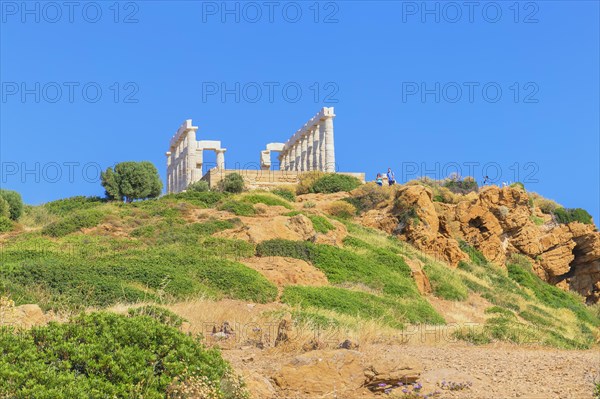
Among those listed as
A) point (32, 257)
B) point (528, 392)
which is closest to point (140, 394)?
point (528, 392)

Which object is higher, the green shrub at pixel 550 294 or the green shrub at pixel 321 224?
the green shrub at pixel 321 224

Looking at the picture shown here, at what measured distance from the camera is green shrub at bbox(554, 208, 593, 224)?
49094 millimetres

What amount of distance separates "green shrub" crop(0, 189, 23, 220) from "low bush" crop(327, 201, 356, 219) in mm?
13808

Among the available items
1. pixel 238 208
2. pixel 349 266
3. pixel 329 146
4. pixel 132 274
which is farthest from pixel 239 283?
pixel 329 146

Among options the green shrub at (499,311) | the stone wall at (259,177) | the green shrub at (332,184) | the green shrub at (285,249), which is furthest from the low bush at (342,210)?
the green shrub at (285,249)

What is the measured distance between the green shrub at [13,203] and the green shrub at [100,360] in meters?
30.8

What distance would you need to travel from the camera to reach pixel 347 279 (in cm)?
2630

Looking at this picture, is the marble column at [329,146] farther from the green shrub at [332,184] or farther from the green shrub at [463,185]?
the green shrub at [332,184]

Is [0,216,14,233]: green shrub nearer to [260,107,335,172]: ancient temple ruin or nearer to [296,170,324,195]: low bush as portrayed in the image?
[296,170,324,195]: low bush

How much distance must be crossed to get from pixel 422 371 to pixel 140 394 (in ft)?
11.5

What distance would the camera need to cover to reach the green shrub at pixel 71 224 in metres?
31.0

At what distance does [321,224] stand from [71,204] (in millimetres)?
18074

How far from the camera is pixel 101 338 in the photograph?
9.58m

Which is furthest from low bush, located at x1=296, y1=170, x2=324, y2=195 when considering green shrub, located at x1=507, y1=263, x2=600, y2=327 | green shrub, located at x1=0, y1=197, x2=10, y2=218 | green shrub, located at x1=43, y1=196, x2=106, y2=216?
green shrub, located at x1=0, y1=197, x2=10, y2=218
